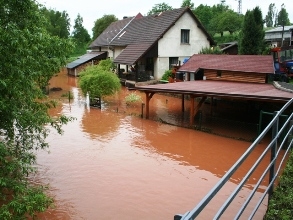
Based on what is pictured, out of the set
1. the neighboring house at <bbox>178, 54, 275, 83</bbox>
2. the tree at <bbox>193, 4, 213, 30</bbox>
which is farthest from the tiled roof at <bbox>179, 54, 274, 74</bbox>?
the tree at <bbox>193, 4, 213, 30</bbox>

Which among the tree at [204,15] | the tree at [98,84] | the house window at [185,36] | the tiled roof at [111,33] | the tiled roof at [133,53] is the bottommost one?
the tree at [98,84]

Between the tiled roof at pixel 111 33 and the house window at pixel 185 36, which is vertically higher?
the tiled roof at pixel 111 33

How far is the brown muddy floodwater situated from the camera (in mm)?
8281

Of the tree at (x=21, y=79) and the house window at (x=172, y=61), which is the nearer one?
the tree at (x=21, y=79)

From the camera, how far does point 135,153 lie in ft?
41.4

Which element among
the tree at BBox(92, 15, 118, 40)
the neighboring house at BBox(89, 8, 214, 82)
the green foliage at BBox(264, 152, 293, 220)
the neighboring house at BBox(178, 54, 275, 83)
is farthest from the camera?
the tree at BBox(92, 15, 118, 40)

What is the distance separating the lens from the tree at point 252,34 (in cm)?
2817

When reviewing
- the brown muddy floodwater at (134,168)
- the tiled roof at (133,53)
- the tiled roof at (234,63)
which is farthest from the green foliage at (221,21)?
the brown muddy floodwater at (134,168)

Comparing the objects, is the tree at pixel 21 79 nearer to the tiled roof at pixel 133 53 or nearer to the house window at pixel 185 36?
the tiled roof at pixel 133 53

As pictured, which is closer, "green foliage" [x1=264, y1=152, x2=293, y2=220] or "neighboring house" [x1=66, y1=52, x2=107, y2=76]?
"green foliage" [x1=264, y1=152, x2=293, y2=220]

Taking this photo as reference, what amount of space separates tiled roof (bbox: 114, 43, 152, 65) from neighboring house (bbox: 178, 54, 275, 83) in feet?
22.4

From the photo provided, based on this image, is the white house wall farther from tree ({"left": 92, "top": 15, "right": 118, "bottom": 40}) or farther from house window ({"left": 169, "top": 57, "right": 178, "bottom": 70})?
tree ({"left": 92, "top": 15, "right": 118, "bottom": 40})

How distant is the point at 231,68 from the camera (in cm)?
2103

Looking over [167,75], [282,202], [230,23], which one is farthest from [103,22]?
[282,202]
